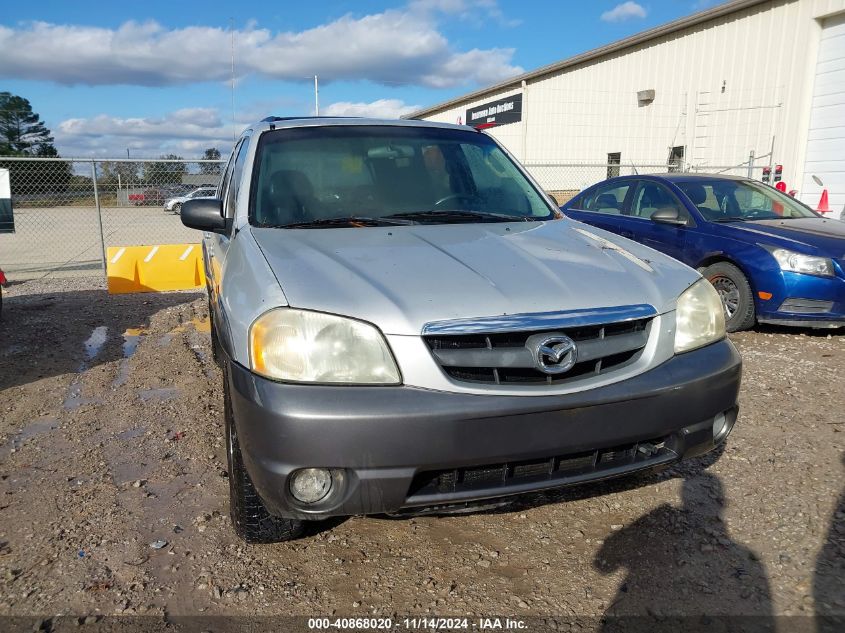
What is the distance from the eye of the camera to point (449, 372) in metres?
2.06

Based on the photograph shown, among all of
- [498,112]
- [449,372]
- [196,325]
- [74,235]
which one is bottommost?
[196,325]

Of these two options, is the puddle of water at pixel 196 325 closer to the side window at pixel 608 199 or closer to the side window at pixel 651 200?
the side window at pixel 608 199

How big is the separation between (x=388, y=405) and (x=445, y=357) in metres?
0.24

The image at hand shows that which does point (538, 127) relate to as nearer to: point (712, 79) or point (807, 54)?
point (712, 79)

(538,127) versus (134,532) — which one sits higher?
A: (538,127)

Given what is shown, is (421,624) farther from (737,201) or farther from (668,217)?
(737,201)

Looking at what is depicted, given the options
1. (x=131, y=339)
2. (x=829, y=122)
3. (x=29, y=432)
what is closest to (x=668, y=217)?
(x=131, y=339)

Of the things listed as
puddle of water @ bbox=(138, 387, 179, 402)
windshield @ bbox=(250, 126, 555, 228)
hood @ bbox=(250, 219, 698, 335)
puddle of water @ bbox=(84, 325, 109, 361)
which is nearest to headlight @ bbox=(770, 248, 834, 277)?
windshield @ bbox=(250, 126, 555, 228)

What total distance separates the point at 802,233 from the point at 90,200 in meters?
10.6

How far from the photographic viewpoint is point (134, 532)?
2.75 m

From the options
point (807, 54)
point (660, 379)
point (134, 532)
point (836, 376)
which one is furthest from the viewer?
point (807, 54)

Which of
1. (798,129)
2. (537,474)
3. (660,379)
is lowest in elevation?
(537,474)

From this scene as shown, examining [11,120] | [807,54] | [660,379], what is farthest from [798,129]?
[11,120]

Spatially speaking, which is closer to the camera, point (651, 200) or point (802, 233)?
point (802, 233)
